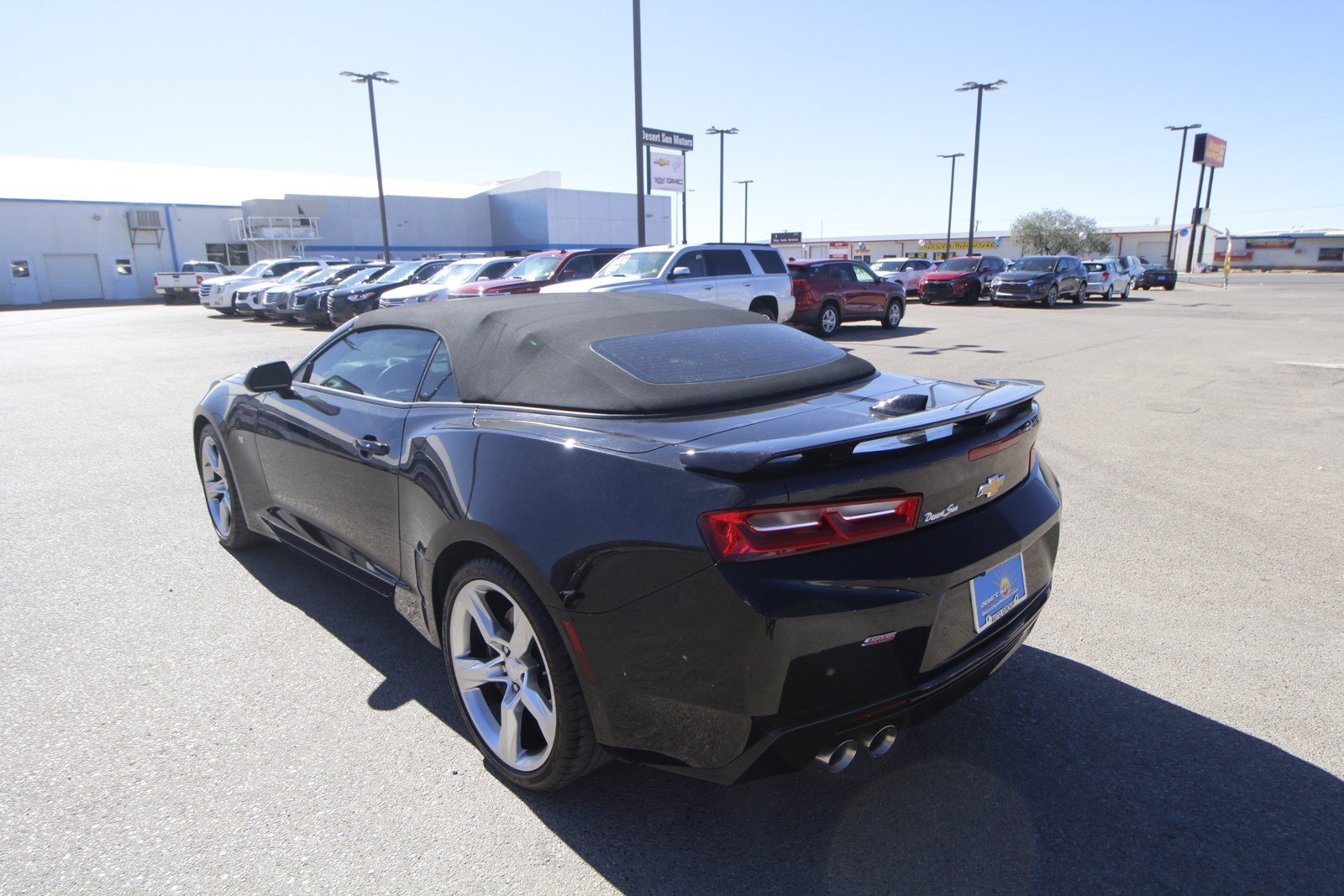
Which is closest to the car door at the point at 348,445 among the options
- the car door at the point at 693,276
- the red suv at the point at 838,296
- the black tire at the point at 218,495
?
the black tire at the point at 218,495

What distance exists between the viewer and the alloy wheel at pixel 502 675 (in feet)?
8.43

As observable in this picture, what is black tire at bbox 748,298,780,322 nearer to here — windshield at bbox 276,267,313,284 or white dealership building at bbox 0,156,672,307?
windshield at bbox 276,267,313,284

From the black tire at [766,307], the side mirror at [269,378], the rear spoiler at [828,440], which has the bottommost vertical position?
the black tire at [766,307]

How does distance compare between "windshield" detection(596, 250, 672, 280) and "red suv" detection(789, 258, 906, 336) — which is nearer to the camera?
"windshield" detection(596, 250, 672, 280)

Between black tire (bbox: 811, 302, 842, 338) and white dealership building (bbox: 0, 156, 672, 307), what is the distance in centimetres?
3856

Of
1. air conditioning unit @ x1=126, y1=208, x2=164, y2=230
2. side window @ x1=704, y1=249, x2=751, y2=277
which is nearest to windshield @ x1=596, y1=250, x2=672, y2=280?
side window @ x1=704, y1=249, x2=751, y2=277

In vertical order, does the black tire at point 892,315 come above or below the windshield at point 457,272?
below

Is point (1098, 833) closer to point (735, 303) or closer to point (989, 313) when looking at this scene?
point (735, 303)

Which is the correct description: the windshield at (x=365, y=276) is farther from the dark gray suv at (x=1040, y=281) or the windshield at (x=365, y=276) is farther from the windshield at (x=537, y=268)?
the dark gray suv at (x=1040, y=281)

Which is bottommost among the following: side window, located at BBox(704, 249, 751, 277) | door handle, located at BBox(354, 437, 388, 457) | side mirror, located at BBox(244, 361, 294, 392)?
door handle, located at BBox(354, 437, 388, 457)

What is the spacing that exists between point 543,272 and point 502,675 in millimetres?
16082

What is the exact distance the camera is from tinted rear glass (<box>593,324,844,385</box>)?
118 inches

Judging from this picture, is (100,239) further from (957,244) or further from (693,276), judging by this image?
(957,244)

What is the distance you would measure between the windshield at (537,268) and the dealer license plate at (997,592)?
1596 cm
